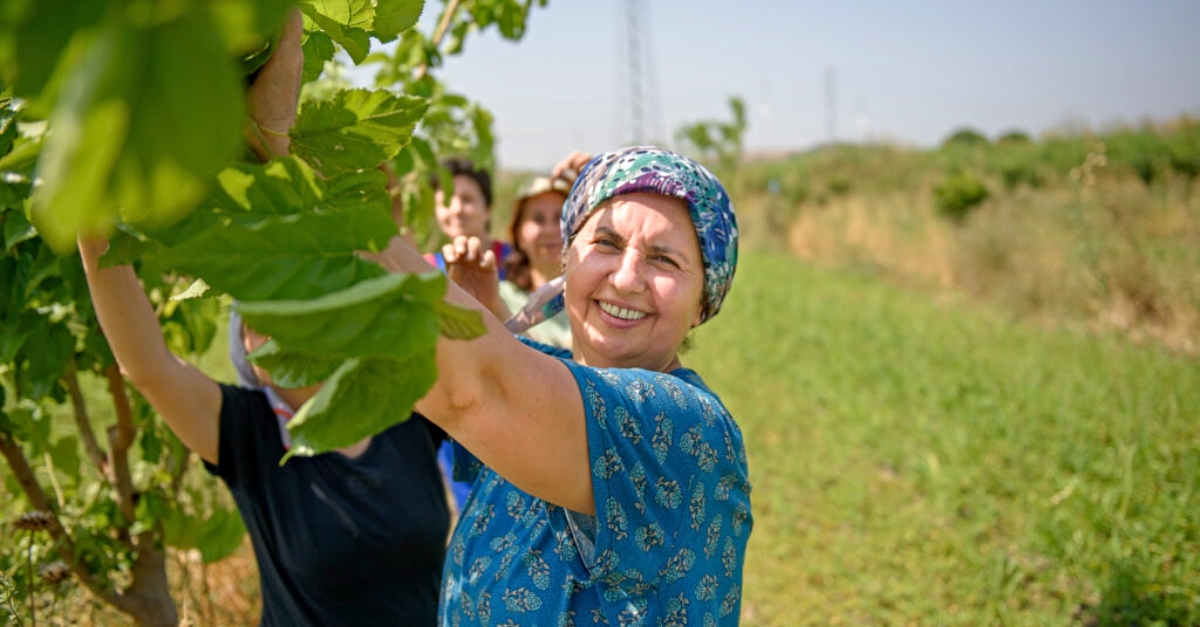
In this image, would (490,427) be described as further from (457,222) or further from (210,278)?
(457,222)

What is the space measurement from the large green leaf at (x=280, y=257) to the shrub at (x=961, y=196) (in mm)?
15474

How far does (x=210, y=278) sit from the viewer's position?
0.53 meters

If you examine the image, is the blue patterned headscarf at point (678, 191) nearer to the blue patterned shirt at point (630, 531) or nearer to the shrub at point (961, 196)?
the blue patterned shirt at point (630, 531)

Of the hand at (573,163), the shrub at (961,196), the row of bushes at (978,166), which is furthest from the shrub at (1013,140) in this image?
the hand at (573,163)

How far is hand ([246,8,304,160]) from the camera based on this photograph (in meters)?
0.74

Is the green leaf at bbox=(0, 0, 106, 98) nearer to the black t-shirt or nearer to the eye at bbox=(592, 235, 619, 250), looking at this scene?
the eye at bbox=(592, 235, 619, 250)

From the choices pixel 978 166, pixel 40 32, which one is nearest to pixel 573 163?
pixel 40 32

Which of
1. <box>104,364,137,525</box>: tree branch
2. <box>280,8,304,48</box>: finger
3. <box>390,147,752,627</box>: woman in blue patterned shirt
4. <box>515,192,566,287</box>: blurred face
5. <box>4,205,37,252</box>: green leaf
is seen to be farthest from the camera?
<box>515,192,566,287</box>: blurred face

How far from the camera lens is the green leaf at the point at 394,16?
0.82 m

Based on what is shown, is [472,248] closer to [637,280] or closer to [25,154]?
[637,280]

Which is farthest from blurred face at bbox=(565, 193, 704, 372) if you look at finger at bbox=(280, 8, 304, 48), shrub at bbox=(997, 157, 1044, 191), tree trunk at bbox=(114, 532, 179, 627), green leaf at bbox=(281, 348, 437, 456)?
shrub at bbox=(997, 157, 1044, 191)

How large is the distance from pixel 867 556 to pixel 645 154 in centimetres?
321

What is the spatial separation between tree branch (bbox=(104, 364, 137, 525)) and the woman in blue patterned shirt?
766 mm

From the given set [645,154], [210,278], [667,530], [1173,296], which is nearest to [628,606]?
[667,530]
